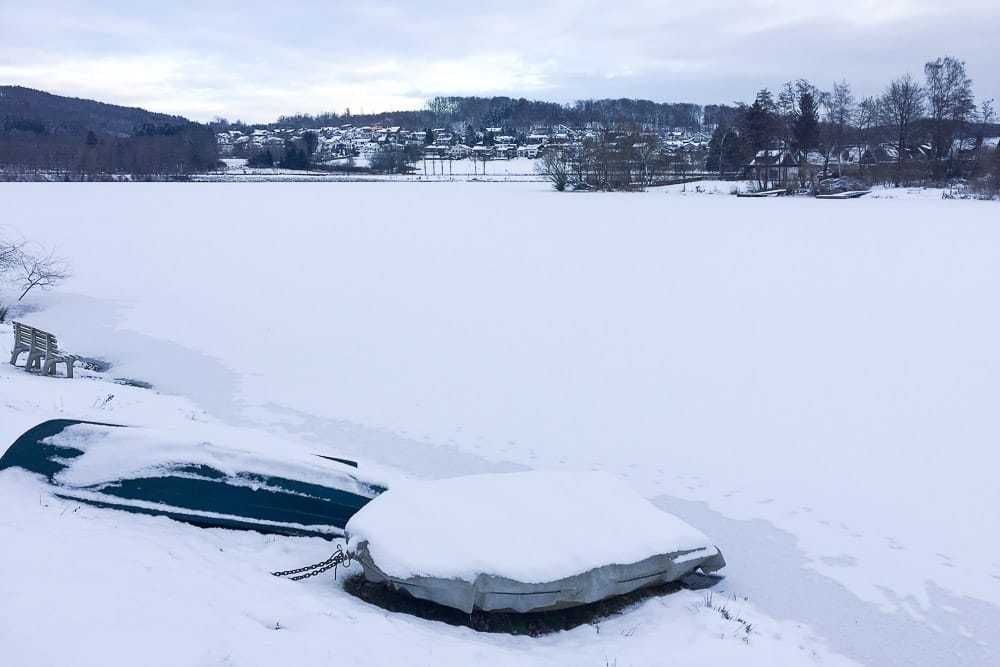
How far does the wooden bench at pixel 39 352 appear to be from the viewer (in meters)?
12.4

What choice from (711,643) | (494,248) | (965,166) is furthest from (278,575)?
(965,166)

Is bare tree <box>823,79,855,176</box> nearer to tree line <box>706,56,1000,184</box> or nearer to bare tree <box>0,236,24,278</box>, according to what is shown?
tree line <box>706,56,1000,184</box>

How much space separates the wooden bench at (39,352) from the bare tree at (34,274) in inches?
208

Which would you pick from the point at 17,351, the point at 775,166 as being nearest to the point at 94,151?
the point at 775,166

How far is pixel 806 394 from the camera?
37.2ft

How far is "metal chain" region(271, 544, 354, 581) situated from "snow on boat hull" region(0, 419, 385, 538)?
2.47ft

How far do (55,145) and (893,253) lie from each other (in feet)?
343

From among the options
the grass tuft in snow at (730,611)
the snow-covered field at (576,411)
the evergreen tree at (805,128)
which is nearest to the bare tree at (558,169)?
the evergreen tree at (805,128)

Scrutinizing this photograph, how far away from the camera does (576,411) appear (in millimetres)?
10930

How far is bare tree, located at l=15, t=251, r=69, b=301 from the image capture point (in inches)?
727

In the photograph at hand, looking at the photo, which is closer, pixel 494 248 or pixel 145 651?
pixel 145 651

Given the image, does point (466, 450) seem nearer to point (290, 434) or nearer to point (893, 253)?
point (290, 434)

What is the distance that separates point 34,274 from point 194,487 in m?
16.2

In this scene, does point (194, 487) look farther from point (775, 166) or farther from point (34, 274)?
point (775, 166)
